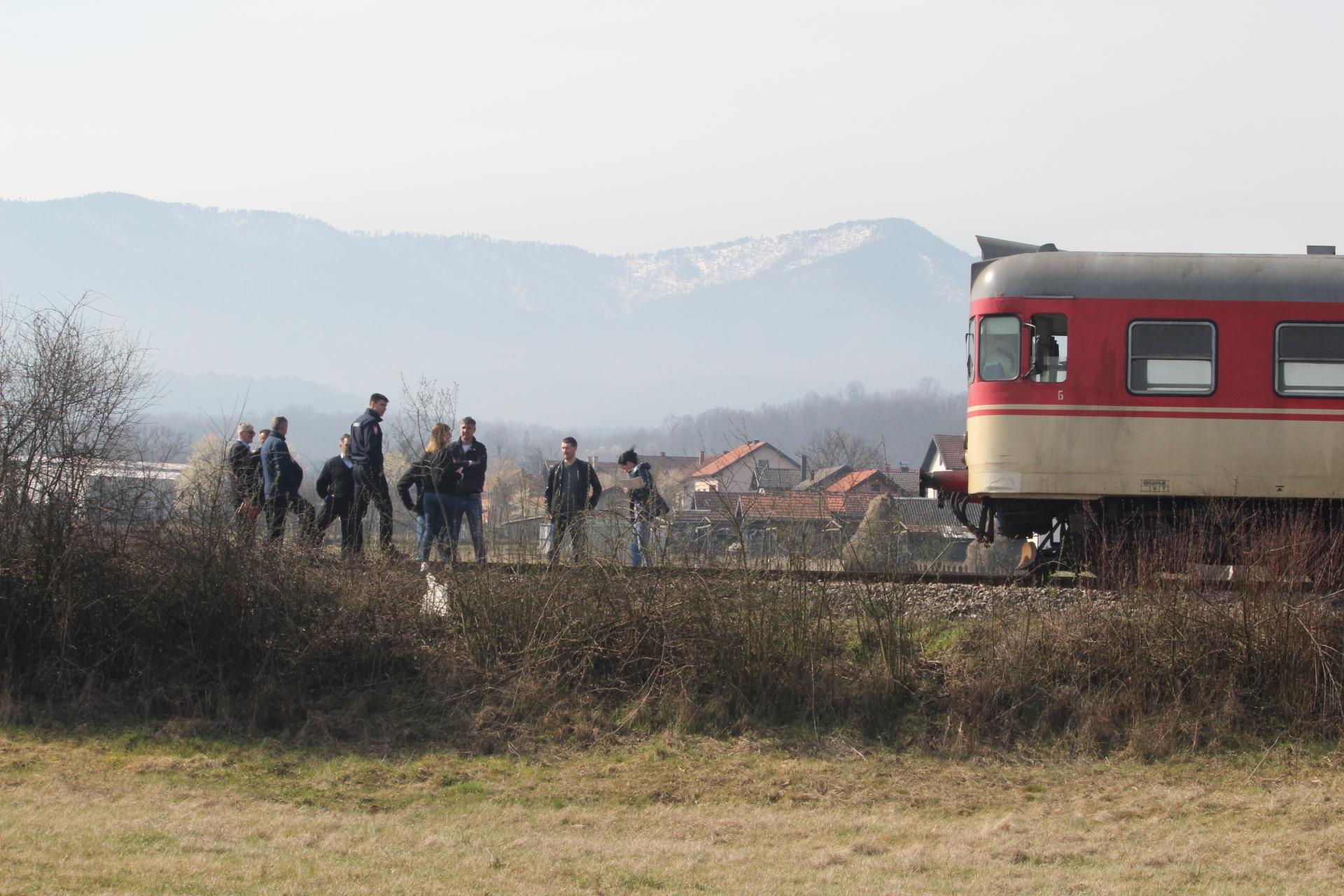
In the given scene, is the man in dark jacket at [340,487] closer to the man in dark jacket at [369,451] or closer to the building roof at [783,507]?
the man in dark jacket at [369,451]

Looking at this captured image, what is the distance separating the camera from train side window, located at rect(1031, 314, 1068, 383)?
13422 mm

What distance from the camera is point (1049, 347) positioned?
529 inches

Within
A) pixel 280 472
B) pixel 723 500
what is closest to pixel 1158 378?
pixel 723 500

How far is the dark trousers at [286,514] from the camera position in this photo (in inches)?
454

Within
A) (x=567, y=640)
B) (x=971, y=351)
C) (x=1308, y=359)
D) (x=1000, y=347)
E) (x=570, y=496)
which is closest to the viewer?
(x=567, y=640)

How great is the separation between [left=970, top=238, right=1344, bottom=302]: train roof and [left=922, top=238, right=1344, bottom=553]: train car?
0.01 meters

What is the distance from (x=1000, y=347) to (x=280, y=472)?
781 cm

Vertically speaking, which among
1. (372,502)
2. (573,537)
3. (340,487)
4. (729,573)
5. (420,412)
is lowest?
(729,573)

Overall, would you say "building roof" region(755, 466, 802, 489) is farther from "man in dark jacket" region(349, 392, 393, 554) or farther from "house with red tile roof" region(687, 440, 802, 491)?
"man in dark jacket" region(349, 392, 393, 554)

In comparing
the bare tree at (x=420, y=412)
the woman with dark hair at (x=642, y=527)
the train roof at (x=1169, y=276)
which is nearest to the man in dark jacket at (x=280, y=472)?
the bare tree at (x=420, y=412)

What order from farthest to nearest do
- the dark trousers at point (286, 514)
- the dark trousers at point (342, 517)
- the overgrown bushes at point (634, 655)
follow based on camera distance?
the dark trousers at point (342, 517) → the dark trousers at point (286, 514) → the overgrown bushes at point (634, 655)

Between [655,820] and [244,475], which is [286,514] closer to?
[244,475]

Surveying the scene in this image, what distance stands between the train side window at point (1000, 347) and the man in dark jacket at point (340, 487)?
6.88 metres

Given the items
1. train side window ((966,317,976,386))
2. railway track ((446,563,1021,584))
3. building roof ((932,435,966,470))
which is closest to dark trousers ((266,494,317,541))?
railway track ((446,563,1021,584))
